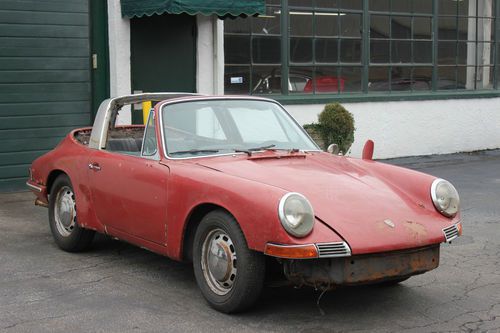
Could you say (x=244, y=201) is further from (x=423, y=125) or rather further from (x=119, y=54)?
(x=423, y=125)

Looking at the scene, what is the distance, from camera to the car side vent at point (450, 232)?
4883 mm

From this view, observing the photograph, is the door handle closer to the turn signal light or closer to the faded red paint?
Answer: the faded red paint

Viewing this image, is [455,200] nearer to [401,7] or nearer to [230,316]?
[230,316]

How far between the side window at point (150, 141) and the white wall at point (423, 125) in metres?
6.95

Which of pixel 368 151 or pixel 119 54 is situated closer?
pixel 368 151

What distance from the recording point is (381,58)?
47.0ft

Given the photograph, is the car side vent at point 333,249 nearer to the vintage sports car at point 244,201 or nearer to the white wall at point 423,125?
the vintage sports car at point 244,201

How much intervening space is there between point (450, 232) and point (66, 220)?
3.61 m

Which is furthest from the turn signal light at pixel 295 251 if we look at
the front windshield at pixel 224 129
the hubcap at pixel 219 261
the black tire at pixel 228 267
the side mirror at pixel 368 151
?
the side mirror at pixel 368 151

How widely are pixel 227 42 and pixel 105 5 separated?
233 centimetres

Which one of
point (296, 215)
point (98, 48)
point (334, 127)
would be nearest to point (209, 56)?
point (98, 48)

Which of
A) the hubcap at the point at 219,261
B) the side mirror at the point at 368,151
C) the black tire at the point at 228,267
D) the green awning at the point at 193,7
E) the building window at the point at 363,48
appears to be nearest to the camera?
the black tire at the point at 228,267

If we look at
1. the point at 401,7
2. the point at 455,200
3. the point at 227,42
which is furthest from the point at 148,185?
the point at 401,7

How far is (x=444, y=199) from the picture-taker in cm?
516
